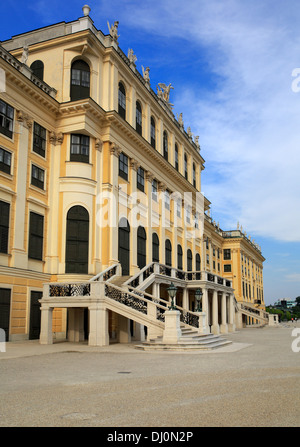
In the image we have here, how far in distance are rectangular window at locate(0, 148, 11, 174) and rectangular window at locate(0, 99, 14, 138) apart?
3.25 ft

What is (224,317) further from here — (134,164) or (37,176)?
(37,176)

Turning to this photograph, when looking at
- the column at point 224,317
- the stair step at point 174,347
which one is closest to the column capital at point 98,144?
the stair step at point 174,347

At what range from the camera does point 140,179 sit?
33.0 m

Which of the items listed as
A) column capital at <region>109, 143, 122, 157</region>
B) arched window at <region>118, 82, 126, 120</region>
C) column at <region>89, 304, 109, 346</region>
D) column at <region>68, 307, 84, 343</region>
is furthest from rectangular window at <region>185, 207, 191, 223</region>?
column at <region>89, 304, 109, 346</region>

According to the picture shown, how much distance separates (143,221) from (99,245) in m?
6.55

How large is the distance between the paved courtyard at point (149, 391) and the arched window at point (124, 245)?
1402 cm

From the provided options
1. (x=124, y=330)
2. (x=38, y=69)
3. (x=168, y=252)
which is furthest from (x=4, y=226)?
(x=168, y=252)

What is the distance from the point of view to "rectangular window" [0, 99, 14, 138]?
2244cm

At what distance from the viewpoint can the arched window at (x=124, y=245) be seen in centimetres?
2859

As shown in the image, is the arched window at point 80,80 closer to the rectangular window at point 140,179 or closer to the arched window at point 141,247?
the rectangular window at point 140,179

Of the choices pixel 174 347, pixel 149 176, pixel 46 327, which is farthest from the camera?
pixel 149 176

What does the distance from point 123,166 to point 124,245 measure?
5.61 m

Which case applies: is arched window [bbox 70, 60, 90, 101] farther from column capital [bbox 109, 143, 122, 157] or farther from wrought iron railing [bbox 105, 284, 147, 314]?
wrought iron railing [bbox 105, 284, 147, 314]
